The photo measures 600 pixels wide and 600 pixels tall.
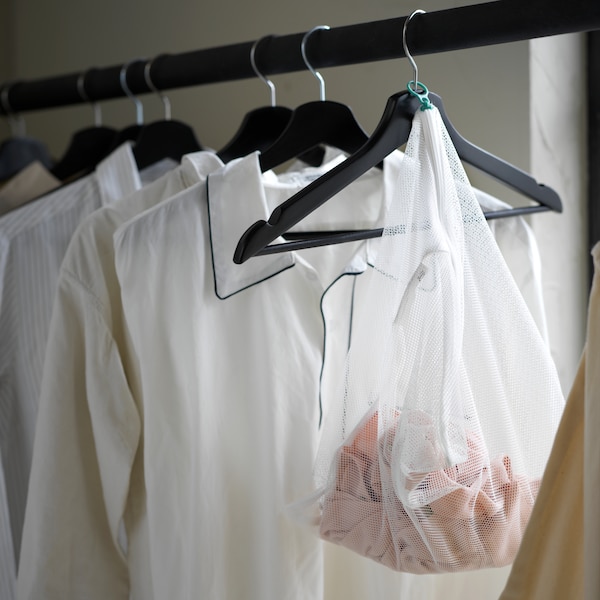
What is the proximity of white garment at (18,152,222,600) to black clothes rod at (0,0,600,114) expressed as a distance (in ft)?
0.77

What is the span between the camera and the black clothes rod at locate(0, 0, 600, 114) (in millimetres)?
646

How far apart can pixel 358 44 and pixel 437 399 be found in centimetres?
37

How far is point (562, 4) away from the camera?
0.63 metres

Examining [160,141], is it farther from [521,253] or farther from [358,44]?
[521,253]

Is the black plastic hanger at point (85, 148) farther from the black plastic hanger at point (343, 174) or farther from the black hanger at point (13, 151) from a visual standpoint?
the black plastic hanger at point (343, 174)

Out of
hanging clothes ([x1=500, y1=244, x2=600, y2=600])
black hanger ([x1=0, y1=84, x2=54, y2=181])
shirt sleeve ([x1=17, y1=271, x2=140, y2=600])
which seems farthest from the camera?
black hanger ([x1=0, y1=84, x2=54, y2=181])

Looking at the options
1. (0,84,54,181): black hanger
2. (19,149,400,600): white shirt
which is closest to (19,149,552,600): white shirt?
(19,149,400,600): white shirt

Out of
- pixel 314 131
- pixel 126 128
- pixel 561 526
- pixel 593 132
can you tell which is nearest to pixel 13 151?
pixel 126 128

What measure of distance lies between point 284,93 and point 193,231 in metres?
0.43

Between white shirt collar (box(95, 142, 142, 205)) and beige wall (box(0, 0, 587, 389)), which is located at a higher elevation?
beige wall (box(0, 0, 587, 389))

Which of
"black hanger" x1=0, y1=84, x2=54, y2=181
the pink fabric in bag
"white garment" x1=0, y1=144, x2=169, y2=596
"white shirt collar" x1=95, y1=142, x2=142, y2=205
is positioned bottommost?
the pink fabric in bag

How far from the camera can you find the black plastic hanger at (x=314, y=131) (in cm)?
82

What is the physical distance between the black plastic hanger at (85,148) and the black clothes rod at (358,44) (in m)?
0.04

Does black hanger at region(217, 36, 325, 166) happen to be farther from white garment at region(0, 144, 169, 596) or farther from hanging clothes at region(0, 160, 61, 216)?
hanging clothes at region(0, 160, 61, 216)
